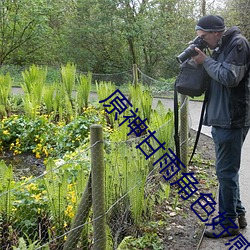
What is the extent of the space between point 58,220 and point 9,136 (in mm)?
3472

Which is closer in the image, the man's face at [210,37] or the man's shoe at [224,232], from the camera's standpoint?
the man's face at [210,37]

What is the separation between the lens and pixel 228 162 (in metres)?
3.17

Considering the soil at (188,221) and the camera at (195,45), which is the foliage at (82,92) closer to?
the soil at (188,221)

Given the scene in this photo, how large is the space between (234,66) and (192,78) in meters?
0.43

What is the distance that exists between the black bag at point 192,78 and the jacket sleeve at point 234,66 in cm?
23


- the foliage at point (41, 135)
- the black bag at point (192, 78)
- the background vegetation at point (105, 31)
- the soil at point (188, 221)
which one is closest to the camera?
the black bag at point (192, 78)

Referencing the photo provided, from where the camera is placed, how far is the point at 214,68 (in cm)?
297

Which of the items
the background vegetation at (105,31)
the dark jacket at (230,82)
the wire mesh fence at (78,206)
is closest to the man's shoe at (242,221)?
the wire mesh fence at (78,206)

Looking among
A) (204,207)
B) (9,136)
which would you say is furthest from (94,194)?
(9,136)

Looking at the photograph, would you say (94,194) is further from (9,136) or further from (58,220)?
(9,136)

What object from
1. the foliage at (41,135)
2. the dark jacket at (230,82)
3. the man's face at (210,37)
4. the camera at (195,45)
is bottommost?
the foliage at (41,135)

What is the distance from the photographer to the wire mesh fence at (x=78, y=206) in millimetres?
2629

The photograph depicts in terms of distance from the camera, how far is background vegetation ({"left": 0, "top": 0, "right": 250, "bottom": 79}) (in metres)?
15.9

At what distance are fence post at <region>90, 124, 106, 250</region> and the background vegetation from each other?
45.1ft
